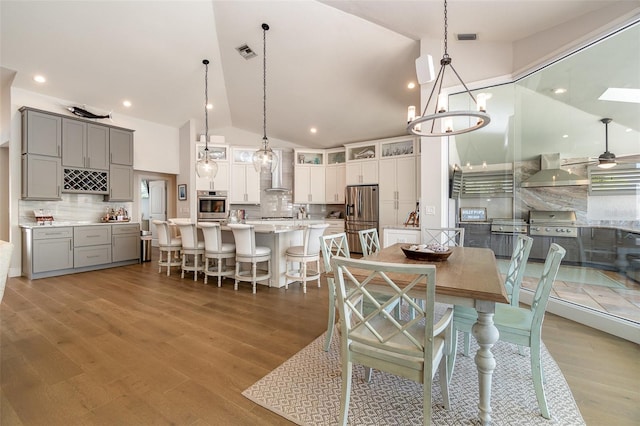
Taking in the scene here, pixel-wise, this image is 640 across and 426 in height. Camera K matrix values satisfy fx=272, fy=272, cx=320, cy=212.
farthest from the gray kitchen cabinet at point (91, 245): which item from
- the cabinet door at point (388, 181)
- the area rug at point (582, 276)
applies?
the area rug at point (582, 276)

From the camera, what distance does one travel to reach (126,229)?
5.38m

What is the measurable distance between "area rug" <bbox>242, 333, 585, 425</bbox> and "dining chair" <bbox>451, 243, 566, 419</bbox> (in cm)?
15

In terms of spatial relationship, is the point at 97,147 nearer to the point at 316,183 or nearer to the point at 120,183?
the point at 120,183

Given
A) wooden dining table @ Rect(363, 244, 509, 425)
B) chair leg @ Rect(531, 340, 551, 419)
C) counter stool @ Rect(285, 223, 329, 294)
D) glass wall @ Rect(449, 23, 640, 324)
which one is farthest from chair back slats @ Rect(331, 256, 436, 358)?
glass wall @ Rect(449, 23, 640, 324)

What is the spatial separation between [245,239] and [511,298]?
2.96 m

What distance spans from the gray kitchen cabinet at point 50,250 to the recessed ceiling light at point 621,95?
25.3 ft

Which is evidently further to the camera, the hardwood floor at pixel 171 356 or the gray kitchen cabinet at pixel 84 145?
the gray kitchen cabinet at pixel 84 145

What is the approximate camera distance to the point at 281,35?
3826 mm

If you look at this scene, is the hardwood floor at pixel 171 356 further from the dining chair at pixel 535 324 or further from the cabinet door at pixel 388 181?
the cabinet door at pixel 388 181

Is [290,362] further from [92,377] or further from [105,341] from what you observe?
[105,341]

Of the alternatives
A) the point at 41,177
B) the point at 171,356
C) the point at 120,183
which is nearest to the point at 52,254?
the point at 41,177

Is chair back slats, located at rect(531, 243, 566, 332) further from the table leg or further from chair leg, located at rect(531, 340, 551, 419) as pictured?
the table leg

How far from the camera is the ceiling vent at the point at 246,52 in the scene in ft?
13.8

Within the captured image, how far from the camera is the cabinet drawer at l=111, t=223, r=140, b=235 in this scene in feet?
17.1
